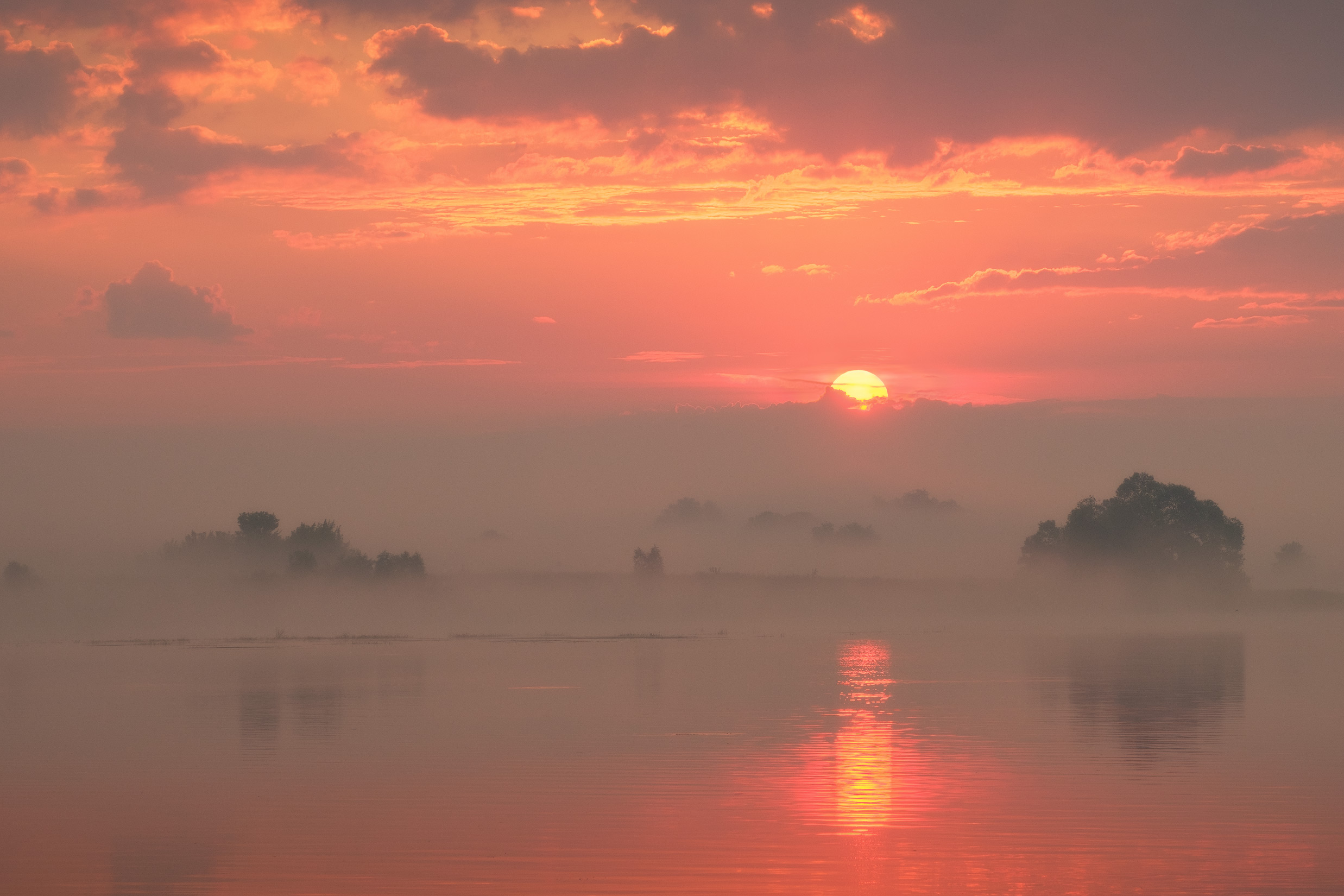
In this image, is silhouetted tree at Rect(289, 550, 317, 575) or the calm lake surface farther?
silhouetted tree at Rect(289, 550, 317, 575)

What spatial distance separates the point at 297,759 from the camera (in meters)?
30.6

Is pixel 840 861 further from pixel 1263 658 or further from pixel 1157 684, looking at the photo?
pixel 1263 658

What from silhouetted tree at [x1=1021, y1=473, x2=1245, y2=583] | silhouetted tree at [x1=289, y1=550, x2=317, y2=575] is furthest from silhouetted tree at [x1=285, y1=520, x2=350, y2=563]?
silhouetted tree at [x1=1021, y1=473, x2=1245, y2=583]

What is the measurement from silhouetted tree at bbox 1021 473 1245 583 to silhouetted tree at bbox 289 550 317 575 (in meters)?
86.9

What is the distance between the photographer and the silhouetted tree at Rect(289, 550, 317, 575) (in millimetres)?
160375

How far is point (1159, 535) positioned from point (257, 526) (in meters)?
105

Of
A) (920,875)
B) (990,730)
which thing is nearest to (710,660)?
(990,730)

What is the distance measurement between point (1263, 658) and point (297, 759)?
172 feet

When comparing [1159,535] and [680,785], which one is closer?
[680,785]

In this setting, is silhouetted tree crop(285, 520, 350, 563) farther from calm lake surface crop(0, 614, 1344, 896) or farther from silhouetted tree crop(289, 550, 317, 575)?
calm lake surface crop(0, 614, 1344, 896)

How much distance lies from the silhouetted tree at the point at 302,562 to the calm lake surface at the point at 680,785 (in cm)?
10598

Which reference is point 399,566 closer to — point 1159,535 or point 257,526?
point 257,526

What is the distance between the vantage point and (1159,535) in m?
154

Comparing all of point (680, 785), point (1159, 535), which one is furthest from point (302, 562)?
point (680, 785)
